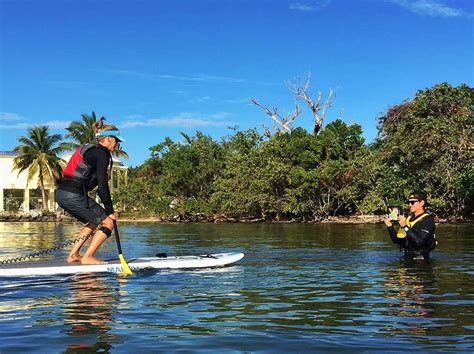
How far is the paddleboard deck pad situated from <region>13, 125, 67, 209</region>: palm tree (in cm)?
4843

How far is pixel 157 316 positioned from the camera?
18.1 ft

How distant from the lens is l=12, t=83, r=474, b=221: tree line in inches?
1330

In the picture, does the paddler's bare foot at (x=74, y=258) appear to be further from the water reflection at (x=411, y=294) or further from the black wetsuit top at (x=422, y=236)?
the black wetsuit top at (x=422, y=236)

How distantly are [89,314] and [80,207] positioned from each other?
11.4 ft

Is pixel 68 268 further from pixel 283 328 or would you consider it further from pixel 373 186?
pixel 373 186

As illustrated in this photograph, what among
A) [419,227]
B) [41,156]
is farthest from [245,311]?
[41,156]

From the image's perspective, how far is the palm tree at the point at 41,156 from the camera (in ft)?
182

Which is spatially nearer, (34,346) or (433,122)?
(34,346)

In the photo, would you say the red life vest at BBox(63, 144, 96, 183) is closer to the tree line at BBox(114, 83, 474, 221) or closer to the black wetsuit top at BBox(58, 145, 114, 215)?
the black wetsuit top at BBox(58, 145, 114, 215)

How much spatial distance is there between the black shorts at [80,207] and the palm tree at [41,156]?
48.8 m

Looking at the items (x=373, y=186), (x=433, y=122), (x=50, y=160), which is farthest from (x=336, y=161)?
(x=50, y=160)

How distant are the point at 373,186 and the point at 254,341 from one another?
121ft

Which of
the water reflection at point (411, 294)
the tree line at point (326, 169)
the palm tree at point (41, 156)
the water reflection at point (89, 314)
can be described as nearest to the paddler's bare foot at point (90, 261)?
the water reflection at point (89, 314)

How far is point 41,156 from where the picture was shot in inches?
2189
